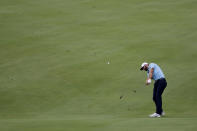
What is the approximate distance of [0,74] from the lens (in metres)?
23.2

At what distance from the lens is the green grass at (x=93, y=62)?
15.7m

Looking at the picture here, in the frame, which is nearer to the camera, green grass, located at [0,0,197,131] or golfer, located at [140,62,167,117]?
golfer, located at [140,62,167,117]

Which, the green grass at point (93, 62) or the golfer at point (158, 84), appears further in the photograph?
the green grass at point (93, 62)

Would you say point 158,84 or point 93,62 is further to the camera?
point 93,62

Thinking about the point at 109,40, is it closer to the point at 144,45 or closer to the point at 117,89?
the point at 144,45

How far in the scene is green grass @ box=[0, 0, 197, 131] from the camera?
51.4ft

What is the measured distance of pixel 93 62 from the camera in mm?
24062

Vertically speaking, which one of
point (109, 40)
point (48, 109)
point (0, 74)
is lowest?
point (48, 109)

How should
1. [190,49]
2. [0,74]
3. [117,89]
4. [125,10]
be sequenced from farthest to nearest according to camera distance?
1. [125,10]
2. [190,49]
3. [0,74]
4. [117,89]

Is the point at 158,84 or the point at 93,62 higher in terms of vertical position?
the point at 93,62

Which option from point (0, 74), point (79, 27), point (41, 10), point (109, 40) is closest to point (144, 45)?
point (109, 40)

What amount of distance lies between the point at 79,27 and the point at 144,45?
5646 millimetres

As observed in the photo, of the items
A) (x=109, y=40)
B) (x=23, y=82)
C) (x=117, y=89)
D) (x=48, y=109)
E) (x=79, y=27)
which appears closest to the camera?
(x=48, y=109)

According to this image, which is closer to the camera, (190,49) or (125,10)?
(190,49)
